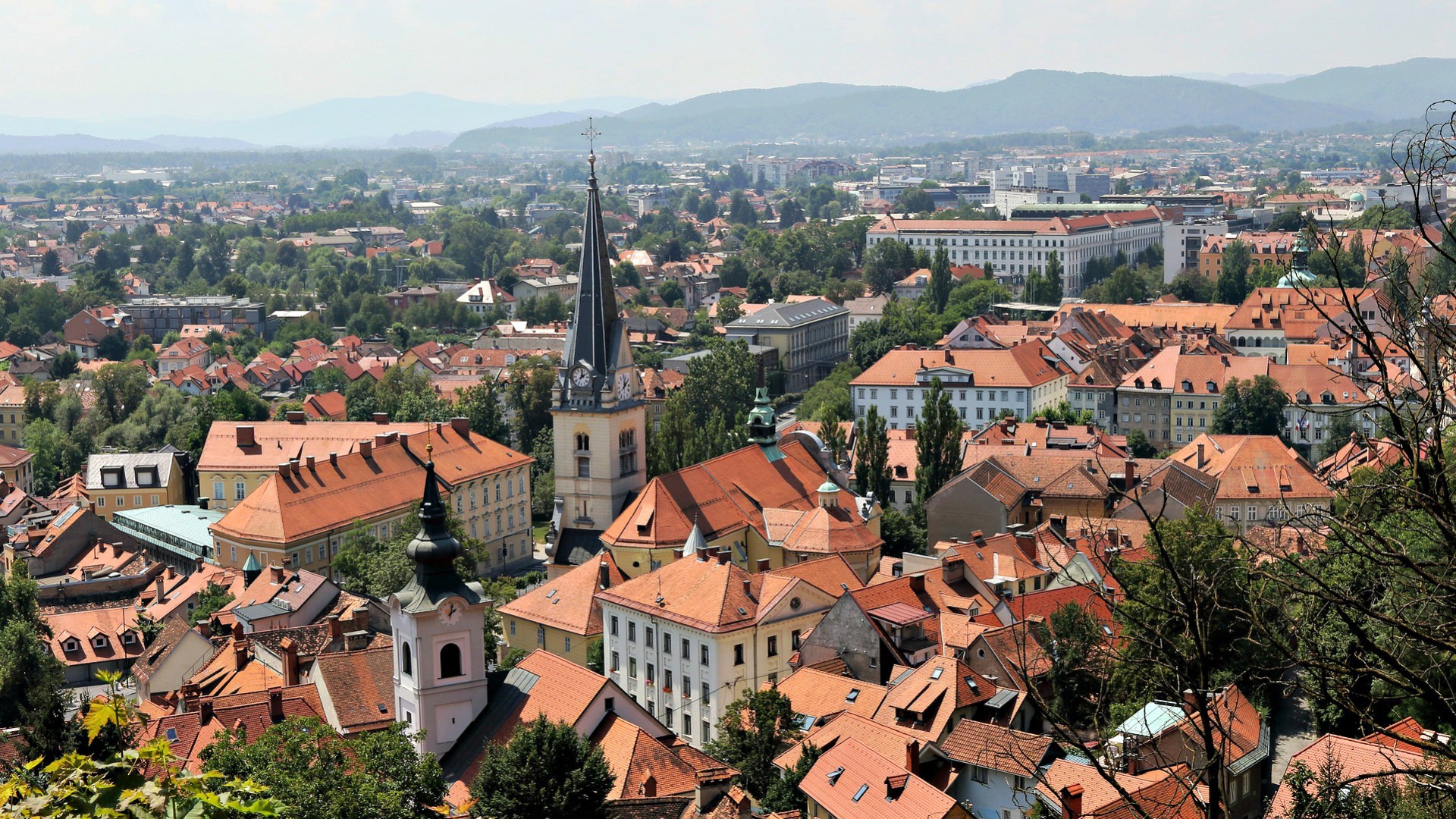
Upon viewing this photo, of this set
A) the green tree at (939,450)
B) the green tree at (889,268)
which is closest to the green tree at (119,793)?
the green tree at (939,450)

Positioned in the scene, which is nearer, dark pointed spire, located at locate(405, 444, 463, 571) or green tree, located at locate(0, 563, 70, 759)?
dark pointed spire, located at locate(405, 444, 463, 571)

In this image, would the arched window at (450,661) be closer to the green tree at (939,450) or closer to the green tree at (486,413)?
the green tree at (939,450)

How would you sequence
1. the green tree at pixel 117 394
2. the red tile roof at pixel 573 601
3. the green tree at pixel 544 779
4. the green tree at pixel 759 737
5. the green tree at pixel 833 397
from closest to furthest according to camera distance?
the green tree at pixel 544 779 → the green tree at pixel 759 737 → the red tile roof at pixel 573 601 → the green tree at pixel 833 397 → the green tree at pixel 117 394

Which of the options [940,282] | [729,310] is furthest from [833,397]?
[729,310]

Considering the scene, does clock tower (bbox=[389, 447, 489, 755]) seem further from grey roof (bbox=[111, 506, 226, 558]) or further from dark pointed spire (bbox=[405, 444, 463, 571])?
grey roof (bbox=[111, 506, 226, 558])

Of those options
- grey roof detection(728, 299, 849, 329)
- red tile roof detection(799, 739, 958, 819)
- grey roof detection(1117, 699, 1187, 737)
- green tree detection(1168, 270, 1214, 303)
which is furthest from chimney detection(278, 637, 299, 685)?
green tree detection(1168, 270, 1214, 303)
